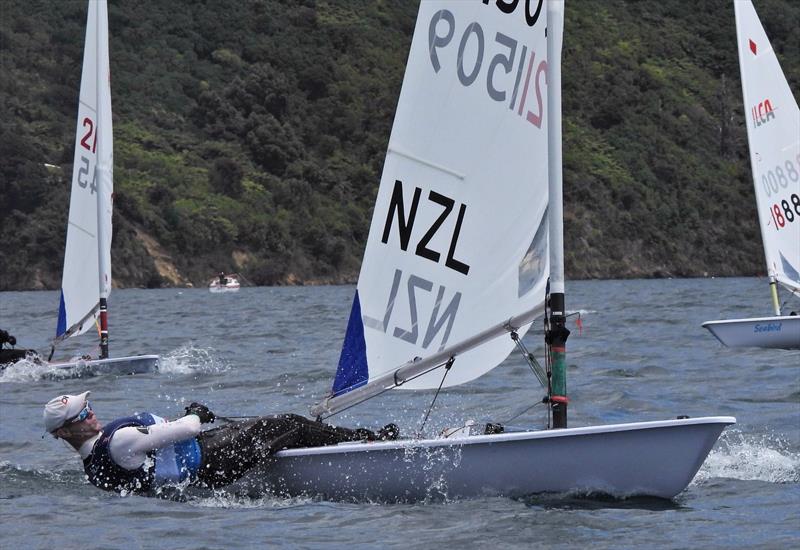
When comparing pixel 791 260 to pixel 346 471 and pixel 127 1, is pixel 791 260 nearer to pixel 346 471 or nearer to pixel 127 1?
pixel 346 471

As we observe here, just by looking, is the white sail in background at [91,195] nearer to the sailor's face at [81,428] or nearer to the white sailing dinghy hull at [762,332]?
the white sailing dinghy hull at [762,332]

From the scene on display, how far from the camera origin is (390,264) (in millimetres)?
8680

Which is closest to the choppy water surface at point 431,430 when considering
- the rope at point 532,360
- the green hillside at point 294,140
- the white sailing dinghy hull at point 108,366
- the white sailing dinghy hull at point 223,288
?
the white sailing dinghy hull at point 108,366

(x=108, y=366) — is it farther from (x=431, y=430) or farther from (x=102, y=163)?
(x=431, y=430)

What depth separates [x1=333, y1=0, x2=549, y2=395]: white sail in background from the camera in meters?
8.40

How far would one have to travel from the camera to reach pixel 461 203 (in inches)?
336

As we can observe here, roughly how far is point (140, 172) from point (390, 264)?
59.5m

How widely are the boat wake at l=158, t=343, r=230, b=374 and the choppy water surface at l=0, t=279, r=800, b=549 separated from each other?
40 millimetres

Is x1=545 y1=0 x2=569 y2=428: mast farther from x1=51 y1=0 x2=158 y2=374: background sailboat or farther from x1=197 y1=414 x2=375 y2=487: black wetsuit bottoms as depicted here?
x1=51 y1=0 x2=158 y2=374: background sailboat

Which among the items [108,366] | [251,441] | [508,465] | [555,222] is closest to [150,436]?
[251,441]

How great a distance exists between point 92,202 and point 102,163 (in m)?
0.79

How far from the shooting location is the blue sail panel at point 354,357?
345 inches

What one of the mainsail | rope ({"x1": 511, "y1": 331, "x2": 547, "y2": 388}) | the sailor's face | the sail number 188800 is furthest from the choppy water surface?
the sail number 188800

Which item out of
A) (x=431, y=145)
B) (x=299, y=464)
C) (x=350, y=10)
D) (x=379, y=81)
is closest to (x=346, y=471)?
(x=299, y=464)
